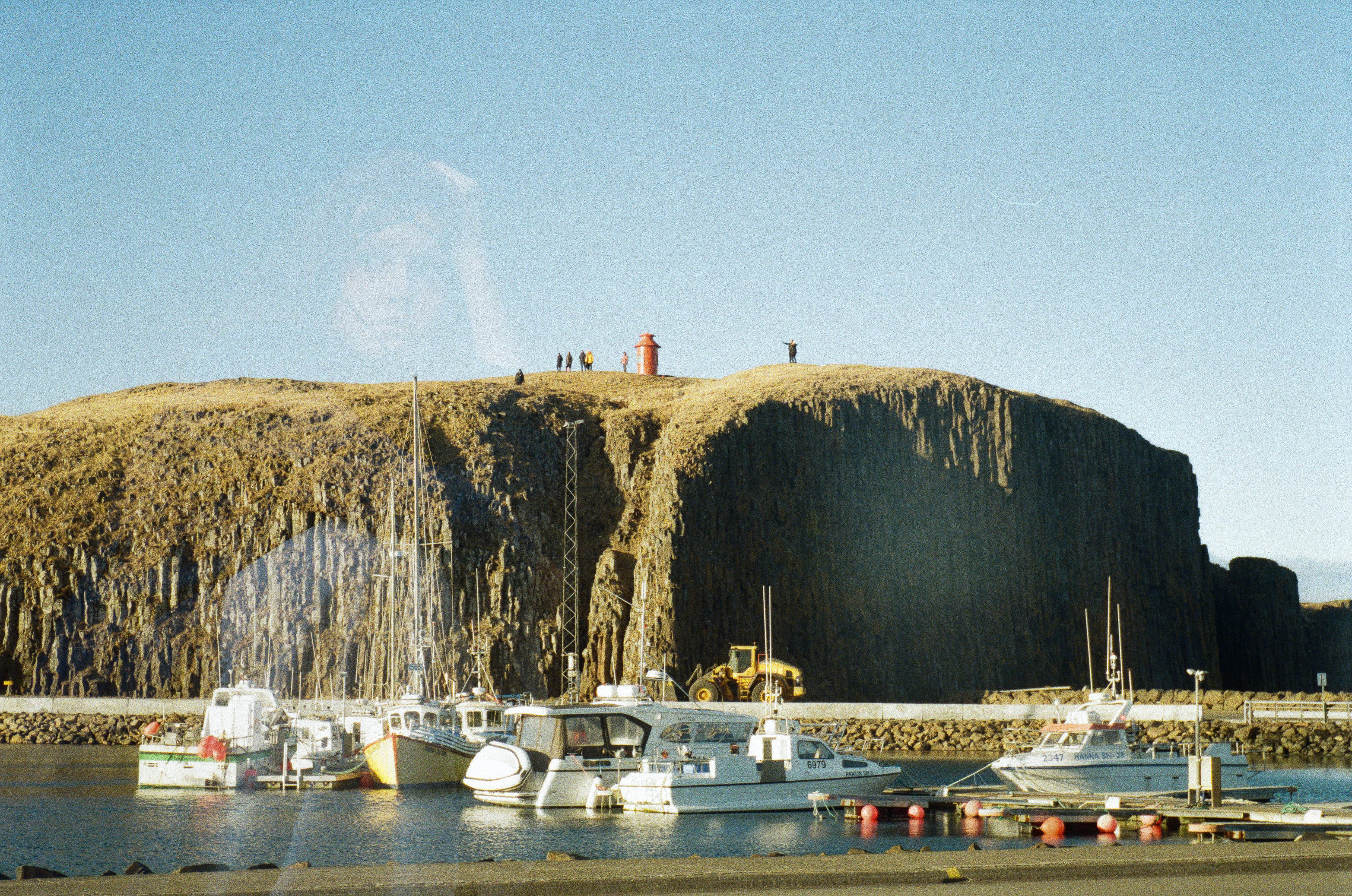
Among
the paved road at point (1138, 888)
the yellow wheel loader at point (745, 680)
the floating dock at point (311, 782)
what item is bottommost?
the floating dock at point (311, 782)

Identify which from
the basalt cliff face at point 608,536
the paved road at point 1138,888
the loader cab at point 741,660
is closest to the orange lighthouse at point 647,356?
the basalt cliff face at point 608,536

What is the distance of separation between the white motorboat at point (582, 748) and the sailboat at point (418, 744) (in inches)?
258

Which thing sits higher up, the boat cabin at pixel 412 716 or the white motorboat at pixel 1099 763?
the boat cabin at pixel 412 716

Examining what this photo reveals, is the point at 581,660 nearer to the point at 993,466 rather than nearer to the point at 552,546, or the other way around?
the point at 552,546

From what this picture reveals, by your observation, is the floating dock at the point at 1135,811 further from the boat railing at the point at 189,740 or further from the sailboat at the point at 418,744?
the boat railing at the point at 189,740

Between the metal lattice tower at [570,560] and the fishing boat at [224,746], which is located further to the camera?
the metal lattice tower at [570,560]

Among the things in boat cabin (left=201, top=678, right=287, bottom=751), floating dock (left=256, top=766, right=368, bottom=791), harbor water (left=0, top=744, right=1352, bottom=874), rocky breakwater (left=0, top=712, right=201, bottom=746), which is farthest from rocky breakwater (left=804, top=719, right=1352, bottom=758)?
rocky breakwater (left=0, top=712, right=201, bottom=746)

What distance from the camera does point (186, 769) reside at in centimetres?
4747

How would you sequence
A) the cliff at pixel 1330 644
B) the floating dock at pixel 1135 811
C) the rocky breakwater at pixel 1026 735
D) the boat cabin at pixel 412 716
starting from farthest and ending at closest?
1. the cliff at pixel 1330 644
2. the rocky breakwater at pixel 1026 735
3. the boat cabin at pixel 412 716
4. the floating dock at pixel 1135 811

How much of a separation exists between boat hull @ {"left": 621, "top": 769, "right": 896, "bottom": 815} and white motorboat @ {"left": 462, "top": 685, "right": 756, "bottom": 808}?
112 centimetres

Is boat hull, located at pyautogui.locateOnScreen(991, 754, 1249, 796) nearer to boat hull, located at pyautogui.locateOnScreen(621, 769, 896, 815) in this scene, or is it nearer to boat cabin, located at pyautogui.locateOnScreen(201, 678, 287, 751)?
boat hull, located at pyautogui.locateOnScreen(621, 769, 896, 815)

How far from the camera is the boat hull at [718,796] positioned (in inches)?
1523

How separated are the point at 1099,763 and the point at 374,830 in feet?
71.1

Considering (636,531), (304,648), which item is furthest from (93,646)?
(636,531)
